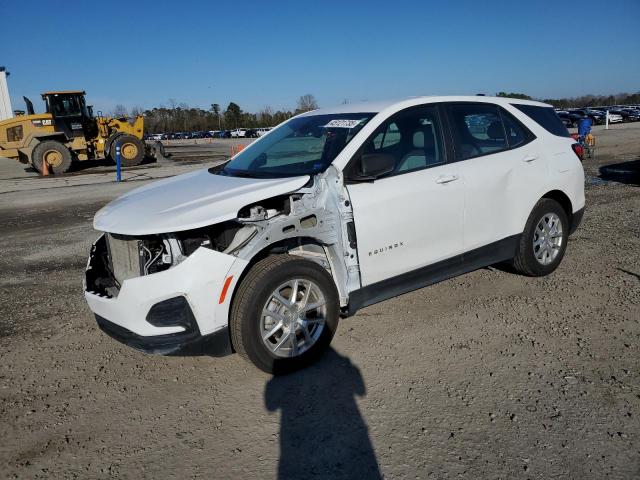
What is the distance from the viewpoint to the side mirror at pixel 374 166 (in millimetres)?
3607

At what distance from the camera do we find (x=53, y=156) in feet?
62.6

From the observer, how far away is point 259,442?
2.80 m

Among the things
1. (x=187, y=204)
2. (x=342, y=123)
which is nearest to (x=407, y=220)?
(x=342, y=123)

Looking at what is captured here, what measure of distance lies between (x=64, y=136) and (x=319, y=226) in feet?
63.6

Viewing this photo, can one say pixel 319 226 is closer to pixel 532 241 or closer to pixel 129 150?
pixel 532 241

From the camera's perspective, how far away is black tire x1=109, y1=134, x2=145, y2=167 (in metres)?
20.5

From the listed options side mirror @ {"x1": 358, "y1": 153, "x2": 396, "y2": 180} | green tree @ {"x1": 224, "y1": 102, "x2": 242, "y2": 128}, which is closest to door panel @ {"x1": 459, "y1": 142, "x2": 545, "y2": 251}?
side mirror @ {"x1": 358, "y1": 153, "x2": 396, "y2": 180}

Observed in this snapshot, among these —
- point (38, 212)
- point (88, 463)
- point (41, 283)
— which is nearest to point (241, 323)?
point (88, 463)

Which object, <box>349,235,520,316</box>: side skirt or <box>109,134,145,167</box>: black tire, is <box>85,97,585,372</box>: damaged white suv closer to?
<box>349,235,520,316</box>: side skirt

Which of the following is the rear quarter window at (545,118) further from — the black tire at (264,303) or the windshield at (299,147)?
the black tire at (264,303)

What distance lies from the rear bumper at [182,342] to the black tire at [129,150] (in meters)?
19.0

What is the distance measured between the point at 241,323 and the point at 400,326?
151 cm

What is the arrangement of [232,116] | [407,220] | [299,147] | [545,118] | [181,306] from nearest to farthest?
[181,306]
[407,220]
[299,147]
[545,118]
[232,116]

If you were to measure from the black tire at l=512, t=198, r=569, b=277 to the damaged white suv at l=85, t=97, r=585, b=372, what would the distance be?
0.02m
